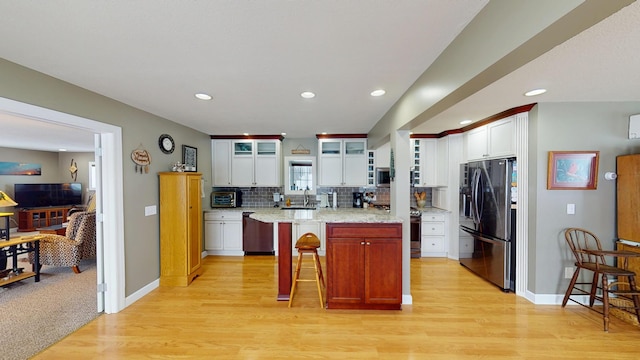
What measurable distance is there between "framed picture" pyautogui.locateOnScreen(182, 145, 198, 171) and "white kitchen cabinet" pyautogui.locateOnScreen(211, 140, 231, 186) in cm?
56

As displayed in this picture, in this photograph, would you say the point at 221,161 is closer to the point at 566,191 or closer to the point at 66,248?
the point at 66,248

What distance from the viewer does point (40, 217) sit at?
21.4 feet

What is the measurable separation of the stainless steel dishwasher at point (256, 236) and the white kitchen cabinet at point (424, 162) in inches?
120

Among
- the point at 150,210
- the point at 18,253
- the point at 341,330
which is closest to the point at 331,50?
the point at 341,330

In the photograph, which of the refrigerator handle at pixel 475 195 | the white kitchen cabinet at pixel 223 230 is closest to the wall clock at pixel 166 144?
the white kitchen cabinet at pixel 223 230

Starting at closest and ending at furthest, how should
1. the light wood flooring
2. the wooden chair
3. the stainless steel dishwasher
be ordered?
the light wood flooring < the wooden chair < the stainless steel dishwasher

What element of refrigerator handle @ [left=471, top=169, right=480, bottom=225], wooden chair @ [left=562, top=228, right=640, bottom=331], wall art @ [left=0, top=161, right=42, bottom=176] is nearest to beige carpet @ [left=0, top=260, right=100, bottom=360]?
wall art @ [left=0, top=161, right=42, bottom=176]

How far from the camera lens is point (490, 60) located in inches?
46.3

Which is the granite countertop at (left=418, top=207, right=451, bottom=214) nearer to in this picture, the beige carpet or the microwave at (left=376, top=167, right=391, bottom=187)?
the microwave at (left=376, top=167, right=391, bottom=187)

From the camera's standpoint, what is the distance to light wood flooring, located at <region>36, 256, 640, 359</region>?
2.05 metres

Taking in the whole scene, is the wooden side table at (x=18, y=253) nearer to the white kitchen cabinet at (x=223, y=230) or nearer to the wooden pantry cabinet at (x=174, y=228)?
the wooden pantry cabinet at (x=174, y=228)

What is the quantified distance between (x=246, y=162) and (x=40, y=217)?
6554 millimetres

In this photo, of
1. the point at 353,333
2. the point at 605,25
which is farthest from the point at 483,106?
the point at 353,333

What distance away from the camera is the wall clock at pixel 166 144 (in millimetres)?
3392
